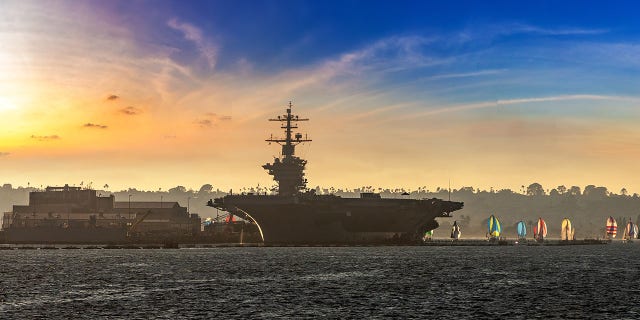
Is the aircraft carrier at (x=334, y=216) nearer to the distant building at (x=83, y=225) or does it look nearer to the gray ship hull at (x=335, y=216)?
the gray ship hull at (x=335, y=216)

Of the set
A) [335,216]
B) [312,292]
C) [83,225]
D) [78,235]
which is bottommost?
[312,292]

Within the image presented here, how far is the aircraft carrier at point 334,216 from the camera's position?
139875 millimetres

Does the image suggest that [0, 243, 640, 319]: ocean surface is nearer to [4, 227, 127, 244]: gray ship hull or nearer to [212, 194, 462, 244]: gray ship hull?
[212, 194, 462, 244]: gray ship hull

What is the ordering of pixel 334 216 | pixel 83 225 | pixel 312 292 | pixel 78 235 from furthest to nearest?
1. pixel 83 225
2. pixel 78 235
3. pixel 334 216
4. pixel 312 292

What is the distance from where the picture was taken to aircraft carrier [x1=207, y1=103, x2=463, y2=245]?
13988 cm

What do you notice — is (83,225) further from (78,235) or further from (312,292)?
(312,292)

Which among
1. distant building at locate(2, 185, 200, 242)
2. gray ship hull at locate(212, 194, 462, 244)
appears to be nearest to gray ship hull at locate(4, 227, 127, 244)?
distant building at locate(2, 185, 200, 242)

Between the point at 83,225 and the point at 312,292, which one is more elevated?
the point at 83,225

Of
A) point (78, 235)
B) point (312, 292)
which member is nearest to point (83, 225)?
point (78, 235)

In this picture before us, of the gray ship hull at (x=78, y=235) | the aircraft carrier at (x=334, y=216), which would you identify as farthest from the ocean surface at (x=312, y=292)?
the gray ship hull at (x=78, y=235)

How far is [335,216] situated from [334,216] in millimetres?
172

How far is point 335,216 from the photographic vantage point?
141375 mm

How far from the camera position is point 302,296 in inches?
2594

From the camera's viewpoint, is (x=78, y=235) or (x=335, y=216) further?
(x=78, y=235)
